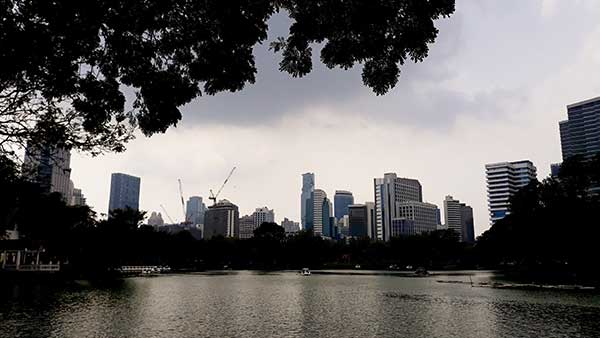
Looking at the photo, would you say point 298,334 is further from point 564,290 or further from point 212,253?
point 212,253

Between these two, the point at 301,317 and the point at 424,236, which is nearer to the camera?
the point at 301,317

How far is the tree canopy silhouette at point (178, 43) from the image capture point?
27.6 ft

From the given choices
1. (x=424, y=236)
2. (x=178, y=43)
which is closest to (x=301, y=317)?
(x=178, y=43)

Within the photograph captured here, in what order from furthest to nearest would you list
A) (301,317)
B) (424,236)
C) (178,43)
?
(424,236), (301,317), (178,43)

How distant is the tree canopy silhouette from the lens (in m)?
8.42

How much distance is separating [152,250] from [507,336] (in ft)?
411

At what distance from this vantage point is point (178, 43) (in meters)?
10.2

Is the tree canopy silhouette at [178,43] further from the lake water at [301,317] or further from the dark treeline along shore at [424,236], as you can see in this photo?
the lake water at [301,317]

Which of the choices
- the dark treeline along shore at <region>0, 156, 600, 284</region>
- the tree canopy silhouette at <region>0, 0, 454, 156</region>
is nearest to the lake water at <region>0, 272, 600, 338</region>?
the dark treeline along shore at <region>0, 156, 600, 284</region>

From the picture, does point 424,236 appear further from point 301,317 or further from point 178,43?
point 178,43

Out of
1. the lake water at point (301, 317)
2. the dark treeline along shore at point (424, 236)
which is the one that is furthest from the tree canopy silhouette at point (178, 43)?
the lake water at point (301, 317)

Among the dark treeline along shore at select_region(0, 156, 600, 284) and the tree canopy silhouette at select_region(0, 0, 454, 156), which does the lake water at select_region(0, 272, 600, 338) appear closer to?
the dark treeline along shore at select_region(0, 156, 600, 284)

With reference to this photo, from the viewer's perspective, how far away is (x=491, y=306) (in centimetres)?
3684

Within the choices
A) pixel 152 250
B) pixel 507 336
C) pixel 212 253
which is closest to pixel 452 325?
pixel 507 336
